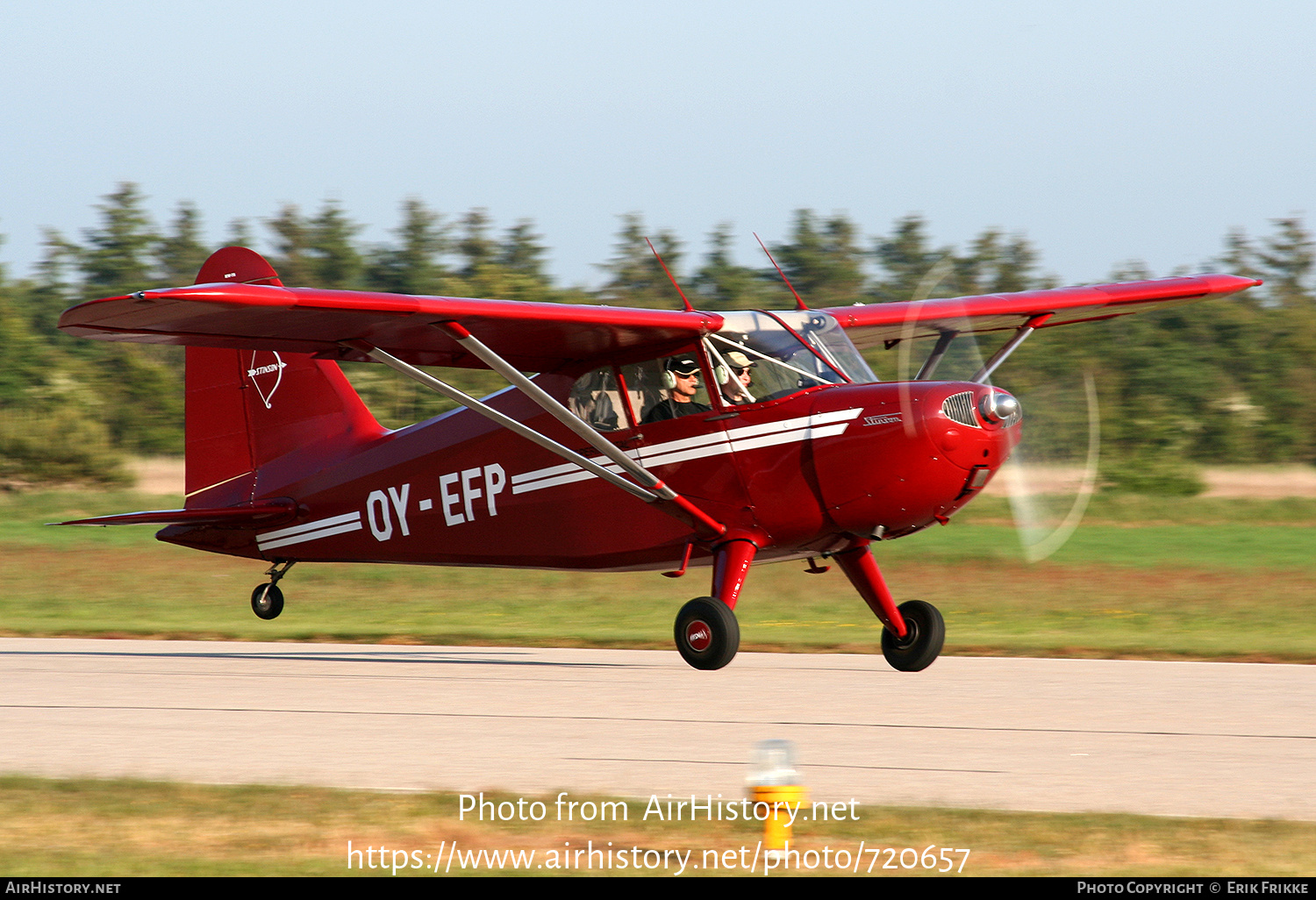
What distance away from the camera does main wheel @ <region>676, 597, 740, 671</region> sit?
35.8 feet

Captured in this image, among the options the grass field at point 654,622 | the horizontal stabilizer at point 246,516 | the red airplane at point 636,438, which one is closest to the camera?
the grass field at point 654,622

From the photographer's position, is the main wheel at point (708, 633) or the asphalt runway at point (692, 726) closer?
the asphalt runway at point (692, 726)

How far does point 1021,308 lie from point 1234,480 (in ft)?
81.2

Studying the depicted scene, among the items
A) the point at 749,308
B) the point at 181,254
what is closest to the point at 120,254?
the point at 181,254

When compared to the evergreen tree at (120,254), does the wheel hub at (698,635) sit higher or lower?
higher

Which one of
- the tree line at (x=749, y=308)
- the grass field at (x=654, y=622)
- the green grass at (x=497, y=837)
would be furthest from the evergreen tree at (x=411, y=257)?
the green grass at (x=497, y=837)

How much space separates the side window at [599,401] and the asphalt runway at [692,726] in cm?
218

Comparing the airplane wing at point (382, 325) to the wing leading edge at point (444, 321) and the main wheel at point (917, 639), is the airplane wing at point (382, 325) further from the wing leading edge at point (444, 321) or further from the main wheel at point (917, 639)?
the main wheel at point (917, 639)

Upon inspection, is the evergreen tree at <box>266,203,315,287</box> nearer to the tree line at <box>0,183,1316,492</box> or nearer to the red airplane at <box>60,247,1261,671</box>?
the tree line at <box>0,183,1316,492</box>

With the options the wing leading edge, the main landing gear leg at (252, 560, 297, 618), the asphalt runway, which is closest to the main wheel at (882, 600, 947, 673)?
the asphalt runway

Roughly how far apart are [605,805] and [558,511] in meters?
6.21

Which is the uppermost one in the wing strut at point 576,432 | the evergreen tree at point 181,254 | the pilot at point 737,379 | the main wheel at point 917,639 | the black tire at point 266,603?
the pilot at point 737,379

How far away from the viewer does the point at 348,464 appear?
14109mm

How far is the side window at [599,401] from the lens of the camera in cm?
1194
